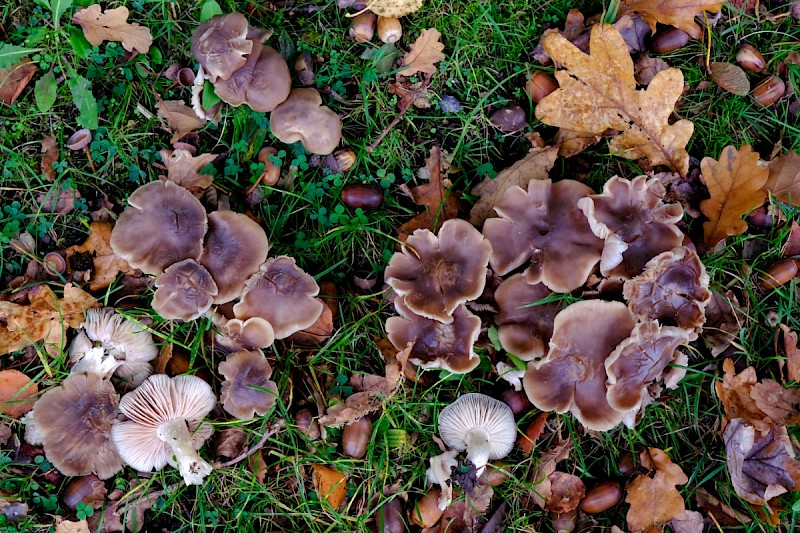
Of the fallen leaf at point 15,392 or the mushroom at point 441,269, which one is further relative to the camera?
→ the fallen leaf at point 15,392

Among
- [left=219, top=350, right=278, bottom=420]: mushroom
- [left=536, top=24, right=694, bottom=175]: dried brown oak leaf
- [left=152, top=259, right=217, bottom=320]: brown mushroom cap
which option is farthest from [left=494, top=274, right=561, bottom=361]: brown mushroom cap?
[left=152, top=259, right=217, bottom=320]: brown mushroom cap

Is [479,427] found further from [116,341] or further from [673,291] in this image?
[116,341]

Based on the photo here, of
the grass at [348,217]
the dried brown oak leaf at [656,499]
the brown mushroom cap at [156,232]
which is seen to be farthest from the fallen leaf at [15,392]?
the dried brown oak leaf at [656,499]

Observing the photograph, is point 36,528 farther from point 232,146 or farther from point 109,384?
point 232,146

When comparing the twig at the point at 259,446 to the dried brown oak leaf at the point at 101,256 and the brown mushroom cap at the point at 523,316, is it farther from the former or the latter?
the brown mushroom cap at the point at 523,316

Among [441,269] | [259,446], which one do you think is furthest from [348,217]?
[259,446]
